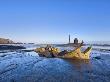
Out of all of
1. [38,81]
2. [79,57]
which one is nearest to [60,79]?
[38,81]

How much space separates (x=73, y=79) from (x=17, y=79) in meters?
4.78

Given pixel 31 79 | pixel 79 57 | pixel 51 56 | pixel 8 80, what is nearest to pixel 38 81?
pixel 31 79

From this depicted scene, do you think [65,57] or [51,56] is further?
[51,56]

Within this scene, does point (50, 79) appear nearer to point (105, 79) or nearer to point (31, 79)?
point (31, 79)

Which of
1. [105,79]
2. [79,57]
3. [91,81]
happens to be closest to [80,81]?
[91,81]

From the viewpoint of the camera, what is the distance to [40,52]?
5253 cm

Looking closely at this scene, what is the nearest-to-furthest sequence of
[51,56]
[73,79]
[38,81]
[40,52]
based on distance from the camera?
[38,81]
[73,79]
[51,56]
[40,52]

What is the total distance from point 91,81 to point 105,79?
1589 mm

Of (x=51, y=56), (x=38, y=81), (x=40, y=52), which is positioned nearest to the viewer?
(x=38, y=81)

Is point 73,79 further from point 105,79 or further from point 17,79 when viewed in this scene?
point 17,79

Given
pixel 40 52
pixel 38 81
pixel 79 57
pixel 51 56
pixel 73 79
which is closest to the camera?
pixel 38 81

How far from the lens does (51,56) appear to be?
47375mm

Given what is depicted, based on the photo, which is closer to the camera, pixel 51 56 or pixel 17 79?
pixel 17 79

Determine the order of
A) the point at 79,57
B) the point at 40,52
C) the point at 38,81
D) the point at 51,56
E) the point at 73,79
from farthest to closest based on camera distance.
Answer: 1. the point at 40,52
2. the point at 51,56
3. the point at 79,57
4. the point at 73,79
5. the point at 38,81
